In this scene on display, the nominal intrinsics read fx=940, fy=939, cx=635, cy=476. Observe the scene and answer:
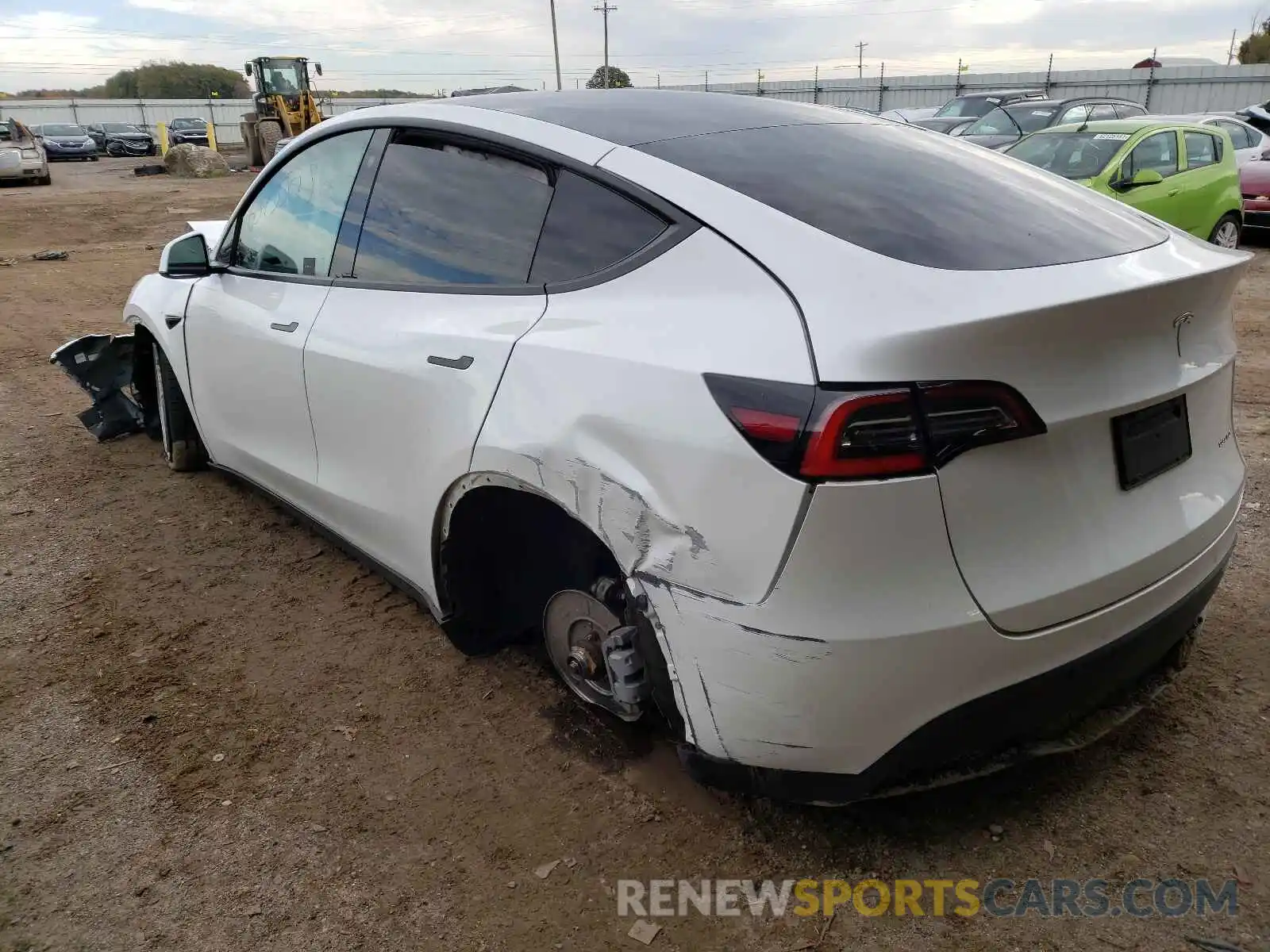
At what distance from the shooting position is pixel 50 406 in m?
6.09

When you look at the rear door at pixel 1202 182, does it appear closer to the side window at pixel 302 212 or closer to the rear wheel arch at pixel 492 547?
the side window at pixel 302 212

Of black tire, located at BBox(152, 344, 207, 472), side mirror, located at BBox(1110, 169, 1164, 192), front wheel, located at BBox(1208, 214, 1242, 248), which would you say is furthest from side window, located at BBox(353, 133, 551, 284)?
front wheel, located at BBox(1208, 214, 1242, 248)

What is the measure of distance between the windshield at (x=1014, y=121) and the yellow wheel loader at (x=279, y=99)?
20.7m

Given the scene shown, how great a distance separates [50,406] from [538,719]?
4.99 m

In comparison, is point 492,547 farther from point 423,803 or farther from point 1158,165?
point 1158,165

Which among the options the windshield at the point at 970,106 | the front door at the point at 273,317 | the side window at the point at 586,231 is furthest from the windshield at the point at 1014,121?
the side window at the point at 586,231

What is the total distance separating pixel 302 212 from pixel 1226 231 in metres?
9.86

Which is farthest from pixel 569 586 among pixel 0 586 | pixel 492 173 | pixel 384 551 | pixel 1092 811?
pixel 0 586

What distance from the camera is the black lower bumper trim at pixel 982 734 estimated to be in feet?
6.04

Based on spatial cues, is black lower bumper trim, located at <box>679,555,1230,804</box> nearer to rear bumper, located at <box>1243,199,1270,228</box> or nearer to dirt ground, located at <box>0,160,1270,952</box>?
dirt ground, located at <box>0,160,1270,952</box>

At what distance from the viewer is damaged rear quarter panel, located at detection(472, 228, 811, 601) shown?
1.74 metres

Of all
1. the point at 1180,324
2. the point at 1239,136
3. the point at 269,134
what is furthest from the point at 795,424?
the point at 269,134

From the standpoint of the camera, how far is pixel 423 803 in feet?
7.86

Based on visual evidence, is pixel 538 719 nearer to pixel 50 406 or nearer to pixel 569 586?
pixel 569 586
